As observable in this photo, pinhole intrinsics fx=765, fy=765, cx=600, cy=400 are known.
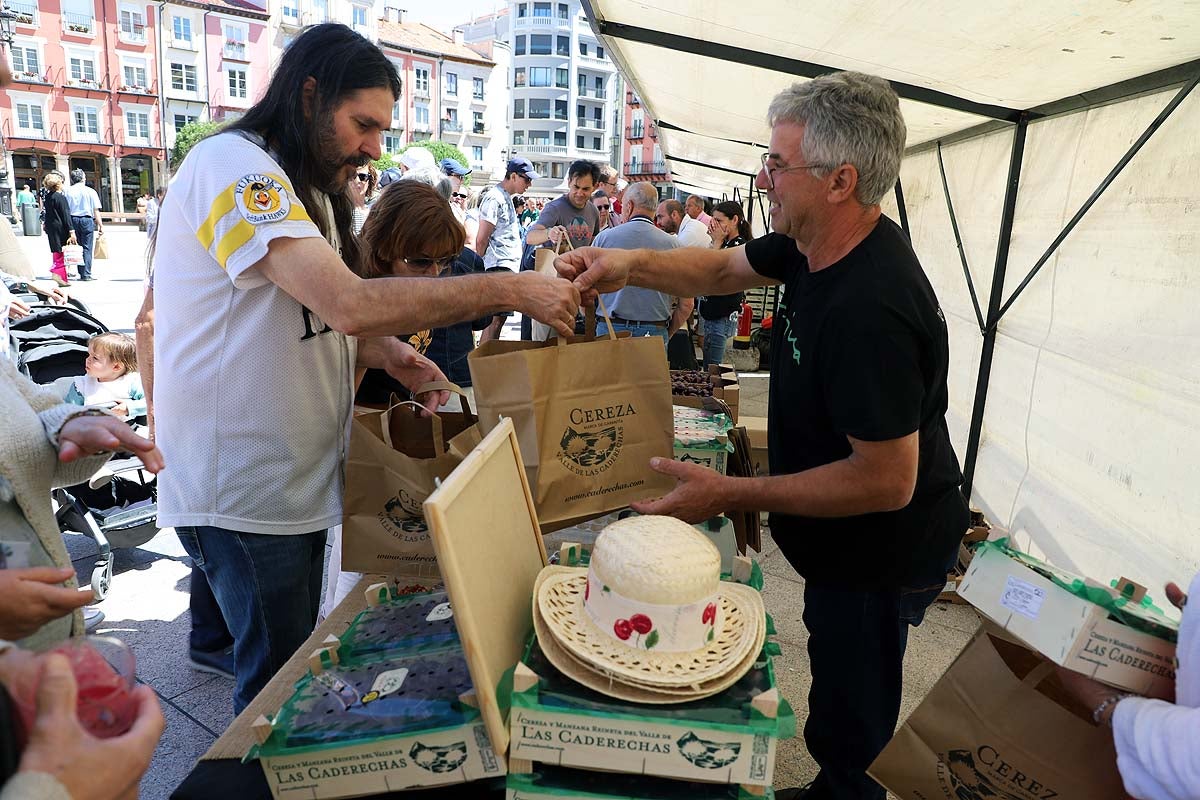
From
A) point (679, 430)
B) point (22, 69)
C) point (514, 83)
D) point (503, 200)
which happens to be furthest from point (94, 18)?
point (679, 430)

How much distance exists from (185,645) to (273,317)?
2.22 m

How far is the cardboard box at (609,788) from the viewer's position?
106 cm

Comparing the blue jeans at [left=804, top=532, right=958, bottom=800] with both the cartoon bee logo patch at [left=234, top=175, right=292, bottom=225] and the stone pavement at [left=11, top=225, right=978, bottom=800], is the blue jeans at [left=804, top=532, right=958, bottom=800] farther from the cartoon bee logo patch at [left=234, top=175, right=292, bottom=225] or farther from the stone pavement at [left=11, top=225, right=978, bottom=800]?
the cartoon bee logo patch at [left=234, top=175, right=292, bottom=225]

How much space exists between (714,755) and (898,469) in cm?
71

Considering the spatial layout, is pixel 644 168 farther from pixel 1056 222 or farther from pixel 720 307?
pixel 1056 222

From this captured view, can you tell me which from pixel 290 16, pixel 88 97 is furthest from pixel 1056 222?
pixel 290 16

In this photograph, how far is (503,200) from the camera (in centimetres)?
674

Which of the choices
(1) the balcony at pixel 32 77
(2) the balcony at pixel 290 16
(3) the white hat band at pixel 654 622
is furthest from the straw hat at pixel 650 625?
(2) the balcony at pixel 290 16

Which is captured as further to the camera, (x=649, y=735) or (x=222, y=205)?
(x=222, y=205)

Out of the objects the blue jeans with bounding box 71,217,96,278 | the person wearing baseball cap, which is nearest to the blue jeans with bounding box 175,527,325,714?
the person wearing baseball cap

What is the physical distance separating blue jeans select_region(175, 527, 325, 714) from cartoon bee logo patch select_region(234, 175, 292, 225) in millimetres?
648

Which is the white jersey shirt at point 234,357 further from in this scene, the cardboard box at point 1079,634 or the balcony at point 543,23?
the balcony at point 543,23

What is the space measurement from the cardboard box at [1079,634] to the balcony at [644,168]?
62.4m

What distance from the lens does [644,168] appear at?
62781mm
